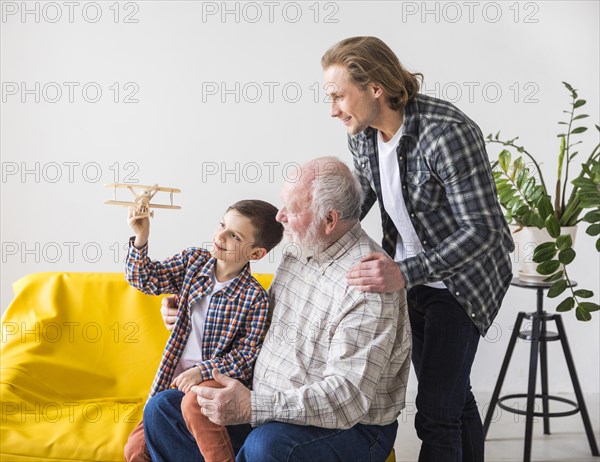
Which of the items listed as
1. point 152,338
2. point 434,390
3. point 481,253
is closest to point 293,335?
point 434,390

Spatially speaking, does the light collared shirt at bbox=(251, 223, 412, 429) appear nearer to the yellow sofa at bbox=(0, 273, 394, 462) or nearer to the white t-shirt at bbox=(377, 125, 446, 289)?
the white t-shirt at bbox=(377, 125, 446, 289)

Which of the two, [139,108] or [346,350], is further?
[139,108]

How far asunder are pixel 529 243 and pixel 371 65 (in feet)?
4.50

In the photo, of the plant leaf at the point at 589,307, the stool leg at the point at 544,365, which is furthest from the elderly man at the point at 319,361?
the stool leg at the point at 544,365

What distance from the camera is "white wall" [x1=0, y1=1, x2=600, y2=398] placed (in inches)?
148

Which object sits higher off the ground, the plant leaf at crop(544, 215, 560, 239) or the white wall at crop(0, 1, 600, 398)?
the white wall at crop(0, 1, 600, 398)

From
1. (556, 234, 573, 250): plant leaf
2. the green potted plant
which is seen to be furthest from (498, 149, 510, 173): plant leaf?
(556, 234, 573, 250): plant leaf

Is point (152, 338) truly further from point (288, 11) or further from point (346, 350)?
point (288, 11)

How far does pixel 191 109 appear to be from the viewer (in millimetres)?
3838

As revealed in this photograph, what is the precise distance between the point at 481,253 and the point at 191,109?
7.16 ft

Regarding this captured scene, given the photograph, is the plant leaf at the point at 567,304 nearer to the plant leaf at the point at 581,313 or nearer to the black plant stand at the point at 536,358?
the plant leaf at the point at 581,313

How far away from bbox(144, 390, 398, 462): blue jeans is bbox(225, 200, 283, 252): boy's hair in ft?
1.62

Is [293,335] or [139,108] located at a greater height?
[139,108]

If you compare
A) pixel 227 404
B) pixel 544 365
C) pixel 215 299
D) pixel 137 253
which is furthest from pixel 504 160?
pixel 227 404
